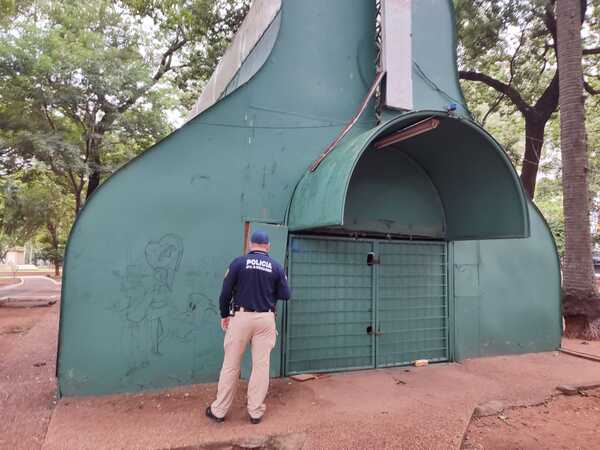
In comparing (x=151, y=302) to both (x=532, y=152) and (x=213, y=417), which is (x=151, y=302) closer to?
(x=213, y=417)

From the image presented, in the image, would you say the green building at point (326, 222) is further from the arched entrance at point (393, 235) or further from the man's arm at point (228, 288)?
the man's arm at point (228, 288)

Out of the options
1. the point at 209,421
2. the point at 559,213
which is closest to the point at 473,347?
the point at 209,421

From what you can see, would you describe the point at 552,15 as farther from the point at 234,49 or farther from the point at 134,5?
the point at 134,5

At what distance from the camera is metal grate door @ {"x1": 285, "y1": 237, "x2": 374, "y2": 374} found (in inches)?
235

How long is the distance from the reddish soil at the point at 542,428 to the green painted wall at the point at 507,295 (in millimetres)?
2000

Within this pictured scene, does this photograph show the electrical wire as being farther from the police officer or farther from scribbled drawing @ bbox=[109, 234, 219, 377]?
the police officer

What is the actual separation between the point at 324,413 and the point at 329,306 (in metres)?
1.93

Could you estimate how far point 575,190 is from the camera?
31.2ft

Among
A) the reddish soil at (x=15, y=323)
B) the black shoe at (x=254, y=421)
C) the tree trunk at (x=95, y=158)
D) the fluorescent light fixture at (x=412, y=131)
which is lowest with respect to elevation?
the reddish soil at (x=15, y=323)

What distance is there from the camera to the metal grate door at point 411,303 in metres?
6.65

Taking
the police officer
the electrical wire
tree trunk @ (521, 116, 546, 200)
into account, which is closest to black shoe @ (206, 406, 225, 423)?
the police officer

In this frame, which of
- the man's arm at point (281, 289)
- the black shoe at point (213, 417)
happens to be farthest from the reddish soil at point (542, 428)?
the black shoe at point (213, 417)

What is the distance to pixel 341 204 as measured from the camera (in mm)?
4754

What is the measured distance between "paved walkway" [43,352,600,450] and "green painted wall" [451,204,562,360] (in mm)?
1062
